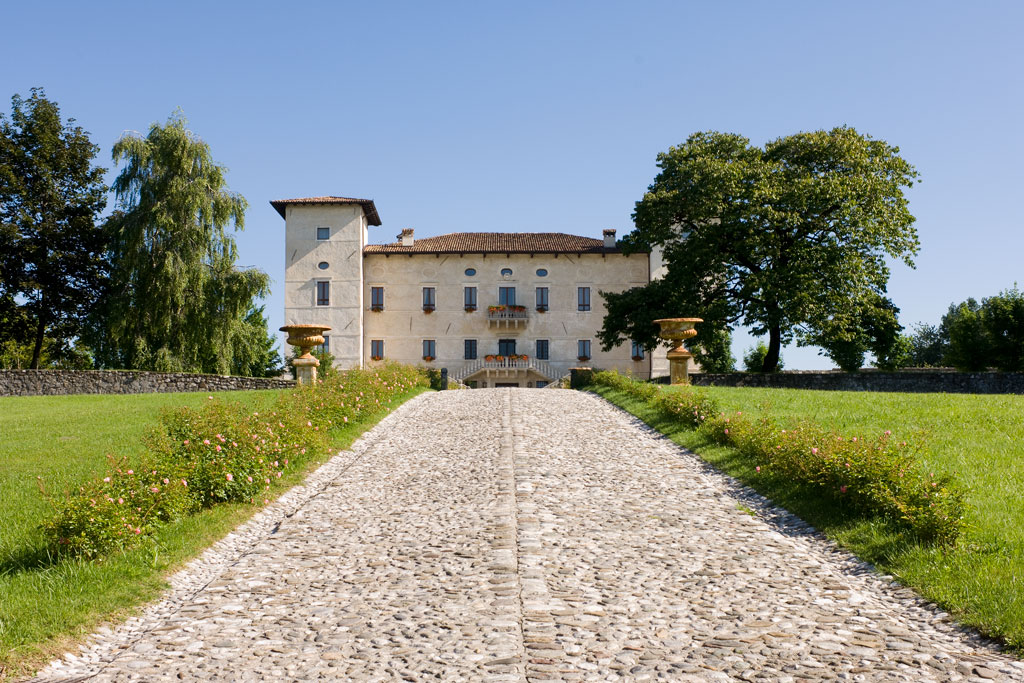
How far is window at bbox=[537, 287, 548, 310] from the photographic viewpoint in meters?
42.0

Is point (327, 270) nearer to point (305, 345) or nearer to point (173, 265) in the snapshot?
point (173, 265)

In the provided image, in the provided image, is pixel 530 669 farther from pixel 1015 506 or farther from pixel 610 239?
pixel 610 239

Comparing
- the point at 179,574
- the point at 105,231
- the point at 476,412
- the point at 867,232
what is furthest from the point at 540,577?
the point at 105,231

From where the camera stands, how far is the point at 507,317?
41156 mm

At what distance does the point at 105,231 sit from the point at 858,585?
3234 centimetres

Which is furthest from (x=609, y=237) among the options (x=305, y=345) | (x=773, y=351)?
(x=305, y=345)

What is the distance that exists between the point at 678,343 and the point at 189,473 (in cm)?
1626

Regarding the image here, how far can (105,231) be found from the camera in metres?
31.2

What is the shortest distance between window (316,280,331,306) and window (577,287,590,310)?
1348 cm

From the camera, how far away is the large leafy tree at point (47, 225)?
31.7 metres

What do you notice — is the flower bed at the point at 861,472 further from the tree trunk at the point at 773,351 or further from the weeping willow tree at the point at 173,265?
the weeping willow tree at the point at 173,265

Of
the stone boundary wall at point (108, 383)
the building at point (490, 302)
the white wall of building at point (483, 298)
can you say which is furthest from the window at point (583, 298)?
the stone boundary wall at point (108, 383)

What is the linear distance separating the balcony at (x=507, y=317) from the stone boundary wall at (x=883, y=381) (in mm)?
14597

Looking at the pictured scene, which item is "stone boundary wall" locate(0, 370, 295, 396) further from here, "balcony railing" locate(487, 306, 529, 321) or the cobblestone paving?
the cobblestone paving
